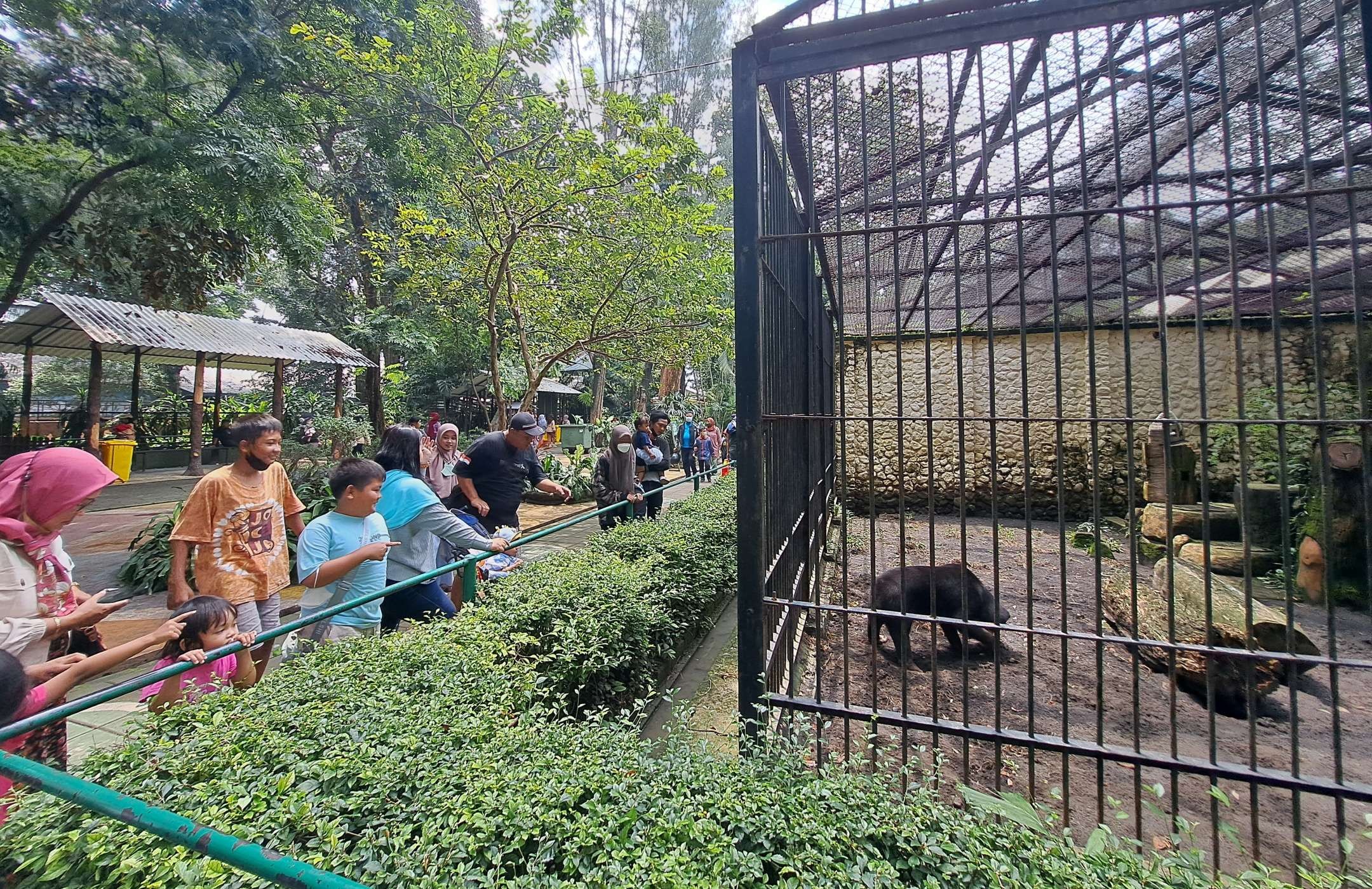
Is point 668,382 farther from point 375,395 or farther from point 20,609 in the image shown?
point 20,609

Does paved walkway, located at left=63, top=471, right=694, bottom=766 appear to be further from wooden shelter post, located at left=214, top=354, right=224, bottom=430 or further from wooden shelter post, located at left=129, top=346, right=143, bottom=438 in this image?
wooden shelter post, located at left=214, top=354, right=224, bottom=430

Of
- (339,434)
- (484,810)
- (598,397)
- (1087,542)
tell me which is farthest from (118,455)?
(1087,542)

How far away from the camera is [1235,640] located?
4.02 meters

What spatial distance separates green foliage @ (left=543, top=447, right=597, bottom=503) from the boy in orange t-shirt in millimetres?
8484

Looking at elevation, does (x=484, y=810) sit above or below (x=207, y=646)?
below

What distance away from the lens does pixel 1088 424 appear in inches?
208

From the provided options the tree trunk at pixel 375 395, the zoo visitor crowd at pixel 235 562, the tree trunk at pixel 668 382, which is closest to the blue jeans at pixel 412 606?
the zoo visitor crowd at pixel 235 562

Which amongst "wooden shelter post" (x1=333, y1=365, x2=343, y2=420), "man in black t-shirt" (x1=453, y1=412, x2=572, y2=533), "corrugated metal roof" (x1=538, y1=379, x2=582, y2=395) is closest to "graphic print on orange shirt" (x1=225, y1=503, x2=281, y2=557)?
"man in black t-shirt" (x1=453, y1=412, x2=572, y2=533)

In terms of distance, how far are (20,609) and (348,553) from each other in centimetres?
118

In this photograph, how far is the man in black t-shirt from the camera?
5141 mm

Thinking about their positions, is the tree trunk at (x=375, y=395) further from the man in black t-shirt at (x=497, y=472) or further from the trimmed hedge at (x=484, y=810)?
the trimmed hedge at (x=484, y=810)

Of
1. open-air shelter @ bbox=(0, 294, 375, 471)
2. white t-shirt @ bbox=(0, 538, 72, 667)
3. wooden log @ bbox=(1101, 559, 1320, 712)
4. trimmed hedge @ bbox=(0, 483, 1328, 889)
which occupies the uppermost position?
open-air shelter @ bbox=(0, 294, 375, 471)

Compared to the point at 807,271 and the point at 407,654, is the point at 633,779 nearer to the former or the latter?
Result: the point at 407,654

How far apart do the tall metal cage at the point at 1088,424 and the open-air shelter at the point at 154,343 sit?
12.7 meters
